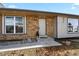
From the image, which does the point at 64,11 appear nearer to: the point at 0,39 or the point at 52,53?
the point at 52,53

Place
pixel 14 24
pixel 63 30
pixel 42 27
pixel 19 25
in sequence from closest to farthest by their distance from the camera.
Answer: pixel 42 27, pixel 63 30, pixel 14 24, pixel 19 25

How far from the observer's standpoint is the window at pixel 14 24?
7895 mm

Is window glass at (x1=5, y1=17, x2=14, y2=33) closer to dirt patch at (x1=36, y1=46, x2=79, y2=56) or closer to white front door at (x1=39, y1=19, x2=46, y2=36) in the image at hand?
white front door at (x1=39, y1=19, x2=46, y2=36)

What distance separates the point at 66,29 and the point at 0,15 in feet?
10.9

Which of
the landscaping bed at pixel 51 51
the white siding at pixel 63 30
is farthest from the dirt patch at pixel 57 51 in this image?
the white siding at pixel 63 30

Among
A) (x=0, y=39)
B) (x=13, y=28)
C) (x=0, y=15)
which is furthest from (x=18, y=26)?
(x=0, y=39)

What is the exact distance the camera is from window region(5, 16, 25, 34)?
789 centimetres

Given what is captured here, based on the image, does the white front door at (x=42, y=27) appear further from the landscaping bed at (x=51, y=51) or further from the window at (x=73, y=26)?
the window at (x=73, y=26)

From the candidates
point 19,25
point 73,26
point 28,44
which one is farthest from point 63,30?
point 19,25

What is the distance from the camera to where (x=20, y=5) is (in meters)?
6.19

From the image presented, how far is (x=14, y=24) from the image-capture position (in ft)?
26.1

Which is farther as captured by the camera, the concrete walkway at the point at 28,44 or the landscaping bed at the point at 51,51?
the concrete walkway at the point at 28,44

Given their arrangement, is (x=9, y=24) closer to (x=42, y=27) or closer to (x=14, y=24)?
(x=14, y=24)

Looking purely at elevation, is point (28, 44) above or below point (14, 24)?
below
